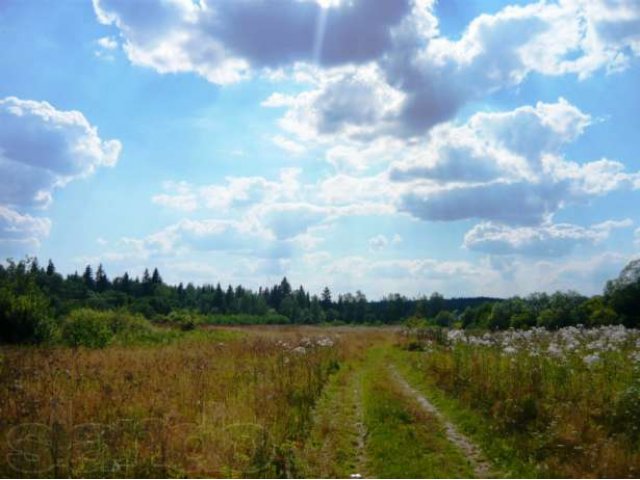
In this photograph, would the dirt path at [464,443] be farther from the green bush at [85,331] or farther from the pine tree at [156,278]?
the pine tree at [156,278]

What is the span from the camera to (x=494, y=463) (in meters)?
9.87

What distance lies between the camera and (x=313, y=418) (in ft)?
42.7

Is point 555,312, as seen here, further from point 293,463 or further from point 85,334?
point 293,463

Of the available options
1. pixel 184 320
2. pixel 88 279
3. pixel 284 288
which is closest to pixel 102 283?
pixel 88 279

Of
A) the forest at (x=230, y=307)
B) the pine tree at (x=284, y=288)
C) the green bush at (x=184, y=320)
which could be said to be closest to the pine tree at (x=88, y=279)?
the forest at (x=230, y=307)

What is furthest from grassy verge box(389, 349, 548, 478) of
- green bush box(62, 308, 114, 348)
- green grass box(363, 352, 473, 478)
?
green bush box(62, 308, 114, 348)

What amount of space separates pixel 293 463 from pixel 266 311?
126m

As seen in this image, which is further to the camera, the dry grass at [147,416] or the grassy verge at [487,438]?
the grassy verge at [487,438]

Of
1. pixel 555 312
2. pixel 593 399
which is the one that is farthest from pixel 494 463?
pixel 555 312

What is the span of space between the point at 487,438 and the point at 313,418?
3947 millimetres

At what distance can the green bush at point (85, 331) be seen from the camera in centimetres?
Result: 2606

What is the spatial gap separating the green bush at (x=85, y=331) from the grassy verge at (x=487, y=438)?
15818 millimetres

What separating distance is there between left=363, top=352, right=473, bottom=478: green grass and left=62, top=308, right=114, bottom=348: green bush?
52.1 ft

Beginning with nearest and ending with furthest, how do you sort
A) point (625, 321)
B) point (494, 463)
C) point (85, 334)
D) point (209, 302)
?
point (494, 463), point (85, 334), point (625, 321), point (209, 302)
